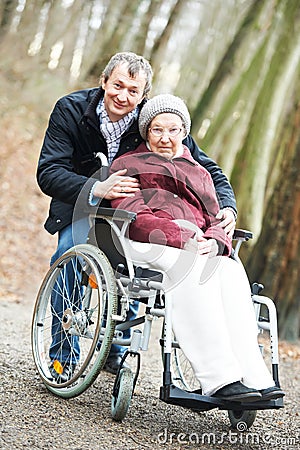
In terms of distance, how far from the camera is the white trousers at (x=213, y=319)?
9.90ft

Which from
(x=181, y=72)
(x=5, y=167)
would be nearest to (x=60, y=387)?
(x=5, y=167)

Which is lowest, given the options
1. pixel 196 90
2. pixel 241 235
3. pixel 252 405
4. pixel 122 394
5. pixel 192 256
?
pixel 122 394

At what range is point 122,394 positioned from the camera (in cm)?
314

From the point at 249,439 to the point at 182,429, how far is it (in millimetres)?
283

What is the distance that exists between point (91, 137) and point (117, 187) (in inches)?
20.3

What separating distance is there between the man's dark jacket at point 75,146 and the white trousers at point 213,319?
0.63 metres

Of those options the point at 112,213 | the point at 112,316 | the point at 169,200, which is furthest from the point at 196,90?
the point at 112,316

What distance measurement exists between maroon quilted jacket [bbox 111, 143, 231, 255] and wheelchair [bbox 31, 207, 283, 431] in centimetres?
10

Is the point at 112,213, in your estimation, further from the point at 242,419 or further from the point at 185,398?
the point at 242,419

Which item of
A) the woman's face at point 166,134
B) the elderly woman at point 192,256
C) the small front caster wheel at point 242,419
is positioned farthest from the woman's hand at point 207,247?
the small front caster wheel at point 242,419

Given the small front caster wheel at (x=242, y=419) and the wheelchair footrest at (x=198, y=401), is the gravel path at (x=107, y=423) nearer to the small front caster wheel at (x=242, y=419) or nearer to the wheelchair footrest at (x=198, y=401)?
the small front caster wheel at (x=242, y=419)

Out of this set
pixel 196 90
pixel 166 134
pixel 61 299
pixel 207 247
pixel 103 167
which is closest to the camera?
pixel 207 247

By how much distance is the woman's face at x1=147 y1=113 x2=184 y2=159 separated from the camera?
353cm

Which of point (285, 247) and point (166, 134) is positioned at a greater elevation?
point (166, 134)
